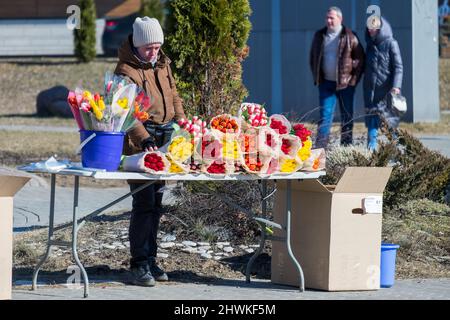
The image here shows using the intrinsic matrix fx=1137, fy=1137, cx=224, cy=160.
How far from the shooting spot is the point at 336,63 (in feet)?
43.4

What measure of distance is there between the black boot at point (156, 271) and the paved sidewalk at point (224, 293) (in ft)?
0.20

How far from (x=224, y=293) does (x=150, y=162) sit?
1064 mm

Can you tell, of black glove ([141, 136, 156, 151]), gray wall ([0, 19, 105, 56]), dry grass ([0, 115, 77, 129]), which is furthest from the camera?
gray wall ([0, 19, 105, 56])

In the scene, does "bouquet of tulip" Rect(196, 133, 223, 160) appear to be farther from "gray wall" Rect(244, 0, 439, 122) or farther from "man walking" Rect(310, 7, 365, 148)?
"gray wall" Rect(244, 0, 439, 122)

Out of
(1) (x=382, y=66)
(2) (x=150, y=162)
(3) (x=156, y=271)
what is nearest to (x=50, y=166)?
(2) (x=150, y=162)

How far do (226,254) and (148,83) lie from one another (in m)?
1.64

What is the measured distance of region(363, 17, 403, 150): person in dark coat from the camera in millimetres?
13266

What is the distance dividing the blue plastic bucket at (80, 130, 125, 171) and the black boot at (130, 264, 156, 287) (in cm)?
88

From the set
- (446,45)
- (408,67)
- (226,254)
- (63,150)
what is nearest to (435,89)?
(408,67)

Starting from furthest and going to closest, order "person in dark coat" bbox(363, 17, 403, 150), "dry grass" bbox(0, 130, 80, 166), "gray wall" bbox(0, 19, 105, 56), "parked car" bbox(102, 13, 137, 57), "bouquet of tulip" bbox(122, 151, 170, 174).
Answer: "gray wall" bbox(0, 19, 105, 56)
"parked car" bbox(102, 13, 137, 57)
"dry grass" bbox(0, 130, 80, 166)
"person in dark coat" bbox(363, 17, 403, 150)
"bouquet of tulip" bbox(122, 151, 170, 174)

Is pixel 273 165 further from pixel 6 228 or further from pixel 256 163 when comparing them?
pixel 6 228

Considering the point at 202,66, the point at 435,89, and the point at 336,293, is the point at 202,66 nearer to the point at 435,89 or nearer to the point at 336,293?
the point at 336,293

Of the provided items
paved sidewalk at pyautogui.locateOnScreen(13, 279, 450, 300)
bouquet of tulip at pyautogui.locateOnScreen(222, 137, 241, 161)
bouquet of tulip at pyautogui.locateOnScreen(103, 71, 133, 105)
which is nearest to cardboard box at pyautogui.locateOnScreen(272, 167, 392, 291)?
paved sidewalk at pyautogui.locateOnScreen(13, 279, 450, 300)

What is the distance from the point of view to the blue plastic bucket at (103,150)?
7176 mm
